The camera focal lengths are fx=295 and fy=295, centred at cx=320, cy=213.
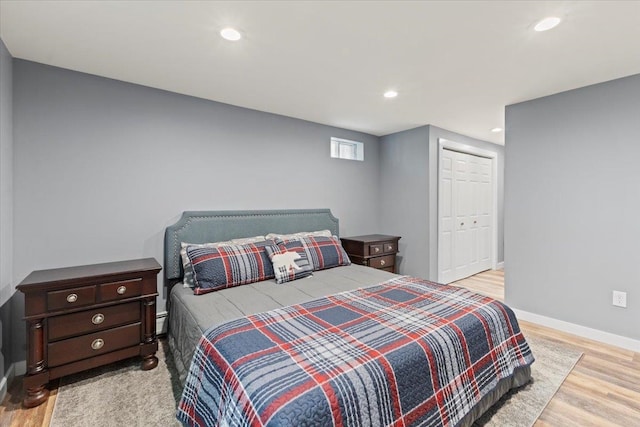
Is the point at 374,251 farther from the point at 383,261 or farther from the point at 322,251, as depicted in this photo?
the point at 322,251

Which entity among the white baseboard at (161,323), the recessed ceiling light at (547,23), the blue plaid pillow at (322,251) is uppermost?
→ the recessed ceiling light at (547,23)

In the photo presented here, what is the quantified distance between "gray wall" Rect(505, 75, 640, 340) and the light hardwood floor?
1.37 feet

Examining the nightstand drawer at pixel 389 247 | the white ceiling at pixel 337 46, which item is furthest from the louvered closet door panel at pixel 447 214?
the white ceiling at pixel 337 46

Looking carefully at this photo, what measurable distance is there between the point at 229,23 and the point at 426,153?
3.05m

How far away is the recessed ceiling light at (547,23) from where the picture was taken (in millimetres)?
1734

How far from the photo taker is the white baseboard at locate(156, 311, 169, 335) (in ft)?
9.18

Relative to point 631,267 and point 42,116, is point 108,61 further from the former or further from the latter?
point 631,267

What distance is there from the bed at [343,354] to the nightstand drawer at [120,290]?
1.07 ft

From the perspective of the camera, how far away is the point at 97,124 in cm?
250

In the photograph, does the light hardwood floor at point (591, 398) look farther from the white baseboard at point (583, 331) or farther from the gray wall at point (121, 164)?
the gray wall at point (121, 164)

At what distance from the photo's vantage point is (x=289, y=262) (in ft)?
8.86

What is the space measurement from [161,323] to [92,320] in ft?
2.60

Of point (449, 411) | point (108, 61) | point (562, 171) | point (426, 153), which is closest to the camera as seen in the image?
point (449, 411)

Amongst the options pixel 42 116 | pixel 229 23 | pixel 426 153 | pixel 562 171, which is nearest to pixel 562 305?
pixel 562 171
